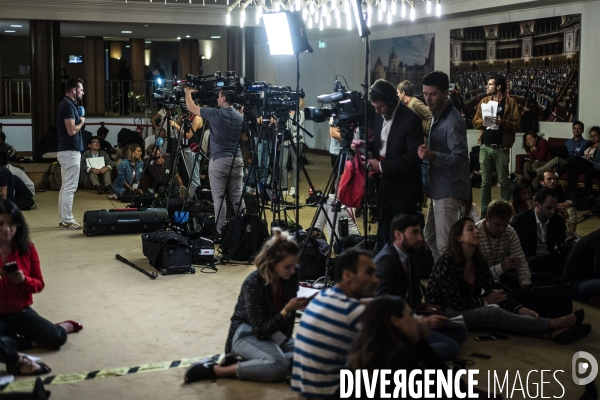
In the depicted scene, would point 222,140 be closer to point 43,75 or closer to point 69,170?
point 69,170

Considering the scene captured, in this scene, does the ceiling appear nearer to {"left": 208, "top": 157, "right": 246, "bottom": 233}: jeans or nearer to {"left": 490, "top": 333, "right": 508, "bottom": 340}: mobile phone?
{"left": 208, "top": 157, "right": 246, "bottom": 233}: jeans

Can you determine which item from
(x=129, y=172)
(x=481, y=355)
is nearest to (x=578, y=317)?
(x=481, y=355)

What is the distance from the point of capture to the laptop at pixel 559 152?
11898mm

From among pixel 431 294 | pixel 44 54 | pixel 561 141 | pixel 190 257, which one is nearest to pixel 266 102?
pixel 190 257

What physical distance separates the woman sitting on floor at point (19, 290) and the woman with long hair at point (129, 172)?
6659 mm

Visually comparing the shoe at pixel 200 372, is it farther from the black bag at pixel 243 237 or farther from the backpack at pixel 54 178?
the backpack at pixel 54 178

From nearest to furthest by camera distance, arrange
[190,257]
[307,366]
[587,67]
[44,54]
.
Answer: [307,366] < [190,257] < [587,67] < [44,54]

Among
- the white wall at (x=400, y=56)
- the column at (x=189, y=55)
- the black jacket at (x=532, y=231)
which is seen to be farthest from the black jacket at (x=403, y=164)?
the column at (x=189, y=55)

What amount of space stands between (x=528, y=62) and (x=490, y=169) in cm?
499

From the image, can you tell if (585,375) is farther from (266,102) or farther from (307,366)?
(266,102)

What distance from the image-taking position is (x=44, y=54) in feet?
47.3

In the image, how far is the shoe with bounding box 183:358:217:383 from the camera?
4.10m

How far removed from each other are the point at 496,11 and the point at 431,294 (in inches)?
367

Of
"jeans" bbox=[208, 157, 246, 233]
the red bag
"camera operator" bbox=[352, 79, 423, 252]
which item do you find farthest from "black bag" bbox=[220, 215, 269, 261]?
"camera operator" bbox=[352, 79, 423, 252]
